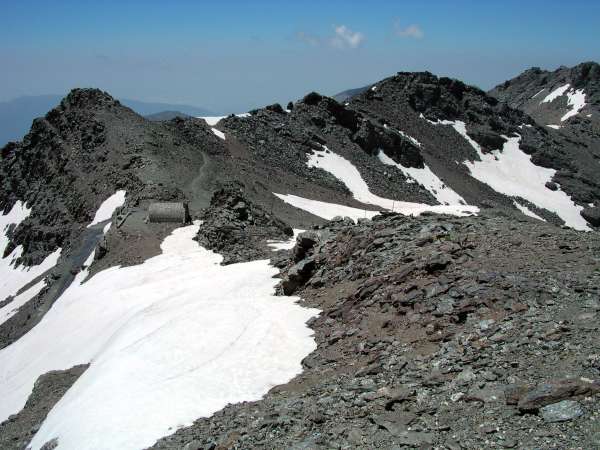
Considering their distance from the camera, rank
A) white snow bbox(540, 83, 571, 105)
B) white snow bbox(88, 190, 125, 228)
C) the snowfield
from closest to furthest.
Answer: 1. white snow bbox(88, 190, 125, 228)
2. the snowfield
3. white snow bbox(540, 83, 571, 105)

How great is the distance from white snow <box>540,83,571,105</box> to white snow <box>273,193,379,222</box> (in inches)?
5314

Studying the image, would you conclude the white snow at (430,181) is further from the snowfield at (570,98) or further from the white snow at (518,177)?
the snowfield at (570,98)

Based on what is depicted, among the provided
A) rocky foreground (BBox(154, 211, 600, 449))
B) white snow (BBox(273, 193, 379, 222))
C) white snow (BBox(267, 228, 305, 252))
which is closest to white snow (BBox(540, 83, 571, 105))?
white snow (BBox(273, 193, 379, 222))

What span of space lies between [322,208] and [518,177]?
57.3m

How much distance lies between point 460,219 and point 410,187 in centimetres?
6384

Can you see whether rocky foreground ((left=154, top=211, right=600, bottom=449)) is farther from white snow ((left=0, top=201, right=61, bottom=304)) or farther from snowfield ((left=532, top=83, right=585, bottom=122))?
snowfield ((left=532, top=83, right=585, bottom=122))

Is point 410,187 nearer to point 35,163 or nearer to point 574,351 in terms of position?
point 35,163

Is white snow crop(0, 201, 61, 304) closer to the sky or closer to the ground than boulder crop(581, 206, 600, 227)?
Answer: closer to the ground

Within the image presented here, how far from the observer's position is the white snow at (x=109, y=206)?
50.2 m

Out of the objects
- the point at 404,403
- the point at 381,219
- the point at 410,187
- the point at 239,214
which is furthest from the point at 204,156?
the point at 404,403

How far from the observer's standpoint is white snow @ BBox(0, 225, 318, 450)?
49.2 ft

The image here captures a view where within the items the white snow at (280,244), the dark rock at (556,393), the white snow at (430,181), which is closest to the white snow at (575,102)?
the white snow at (430,181)

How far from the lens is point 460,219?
22.1 meters

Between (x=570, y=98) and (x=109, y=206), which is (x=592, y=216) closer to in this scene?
(x=109, y=206)
